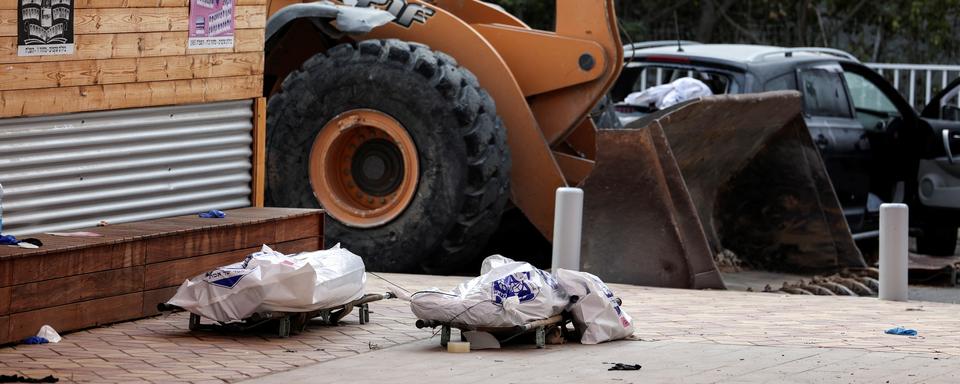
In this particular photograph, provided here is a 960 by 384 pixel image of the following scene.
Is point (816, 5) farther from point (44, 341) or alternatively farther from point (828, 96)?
point (44, 341)

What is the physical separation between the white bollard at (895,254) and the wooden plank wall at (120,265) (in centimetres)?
382

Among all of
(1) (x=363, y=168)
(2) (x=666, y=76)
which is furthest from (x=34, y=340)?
(2) (x=666, y=76)

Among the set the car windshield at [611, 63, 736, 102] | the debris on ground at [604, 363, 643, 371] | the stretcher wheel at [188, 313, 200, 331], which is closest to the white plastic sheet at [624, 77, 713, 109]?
the car windshield at [611, 63, 736, 102]

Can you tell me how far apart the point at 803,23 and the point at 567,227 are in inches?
515

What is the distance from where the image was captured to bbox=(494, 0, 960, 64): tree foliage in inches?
907

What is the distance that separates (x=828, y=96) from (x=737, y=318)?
4.85m

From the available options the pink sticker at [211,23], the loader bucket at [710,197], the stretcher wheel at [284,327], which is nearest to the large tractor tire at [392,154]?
the loader bucket at [710,197]

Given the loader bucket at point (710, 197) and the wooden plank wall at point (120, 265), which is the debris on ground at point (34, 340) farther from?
the loader bucket at point (710, 197)

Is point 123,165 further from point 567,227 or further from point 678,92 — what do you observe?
point 678,92

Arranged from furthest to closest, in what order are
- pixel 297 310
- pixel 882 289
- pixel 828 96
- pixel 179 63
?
pixel 828 96, pixel 882 289, pixel 179 63, pixel 297 310

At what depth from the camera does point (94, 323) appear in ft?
28.0

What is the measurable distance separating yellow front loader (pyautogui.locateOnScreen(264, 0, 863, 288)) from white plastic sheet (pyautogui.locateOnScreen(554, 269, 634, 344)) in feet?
9.74

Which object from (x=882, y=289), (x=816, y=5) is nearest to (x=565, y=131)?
(x=882, y=289)

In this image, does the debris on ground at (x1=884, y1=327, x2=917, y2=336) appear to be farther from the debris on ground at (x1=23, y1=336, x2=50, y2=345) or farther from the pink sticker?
the debris on ground at (x1=23, y1=336, x2=50, y2=345)
